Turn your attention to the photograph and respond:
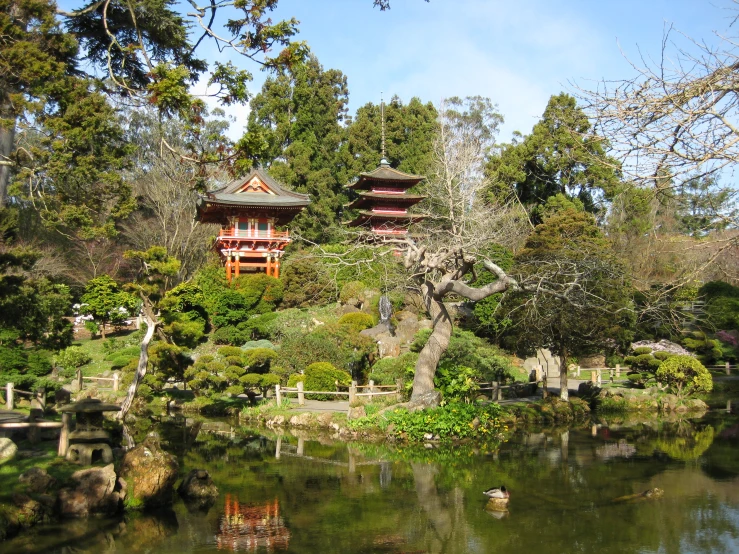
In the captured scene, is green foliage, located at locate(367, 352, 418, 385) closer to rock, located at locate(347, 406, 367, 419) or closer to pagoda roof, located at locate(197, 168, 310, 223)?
rock, located at locate(347, 406, 367, 419)

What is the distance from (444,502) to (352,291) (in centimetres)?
1930

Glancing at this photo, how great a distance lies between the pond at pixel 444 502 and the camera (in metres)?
7.57

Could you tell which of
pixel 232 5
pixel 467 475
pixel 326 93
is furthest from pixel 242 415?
pixel 326 93

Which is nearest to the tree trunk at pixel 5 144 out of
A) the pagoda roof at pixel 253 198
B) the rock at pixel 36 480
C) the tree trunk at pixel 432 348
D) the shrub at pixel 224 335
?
the rock at pixel 36 480

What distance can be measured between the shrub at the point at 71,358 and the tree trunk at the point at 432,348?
47.8 ft

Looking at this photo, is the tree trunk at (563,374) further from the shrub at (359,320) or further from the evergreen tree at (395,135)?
the evergreen tree at (395,135)

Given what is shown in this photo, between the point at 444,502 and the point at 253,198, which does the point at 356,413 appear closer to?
the point at 444,502

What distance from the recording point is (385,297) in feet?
84.2

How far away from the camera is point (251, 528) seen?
819 cm

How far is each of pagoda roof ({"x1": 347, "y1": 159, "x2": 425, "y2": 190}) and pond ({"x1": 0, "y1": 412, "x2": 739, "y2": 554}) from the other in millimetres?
22325

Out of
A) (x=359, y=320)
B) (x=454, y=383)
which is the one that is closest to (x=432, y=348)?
(x=454, y=383)

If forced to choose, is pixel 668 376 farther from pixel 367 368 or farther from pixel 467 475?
pixel 467 475

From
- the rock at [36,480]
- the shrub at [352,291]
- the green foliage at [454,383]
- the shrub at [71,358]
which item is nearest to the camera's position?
the rock at [36,480]

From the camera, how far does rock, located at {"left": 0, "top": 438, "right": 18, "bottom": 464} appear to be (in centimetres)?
955
